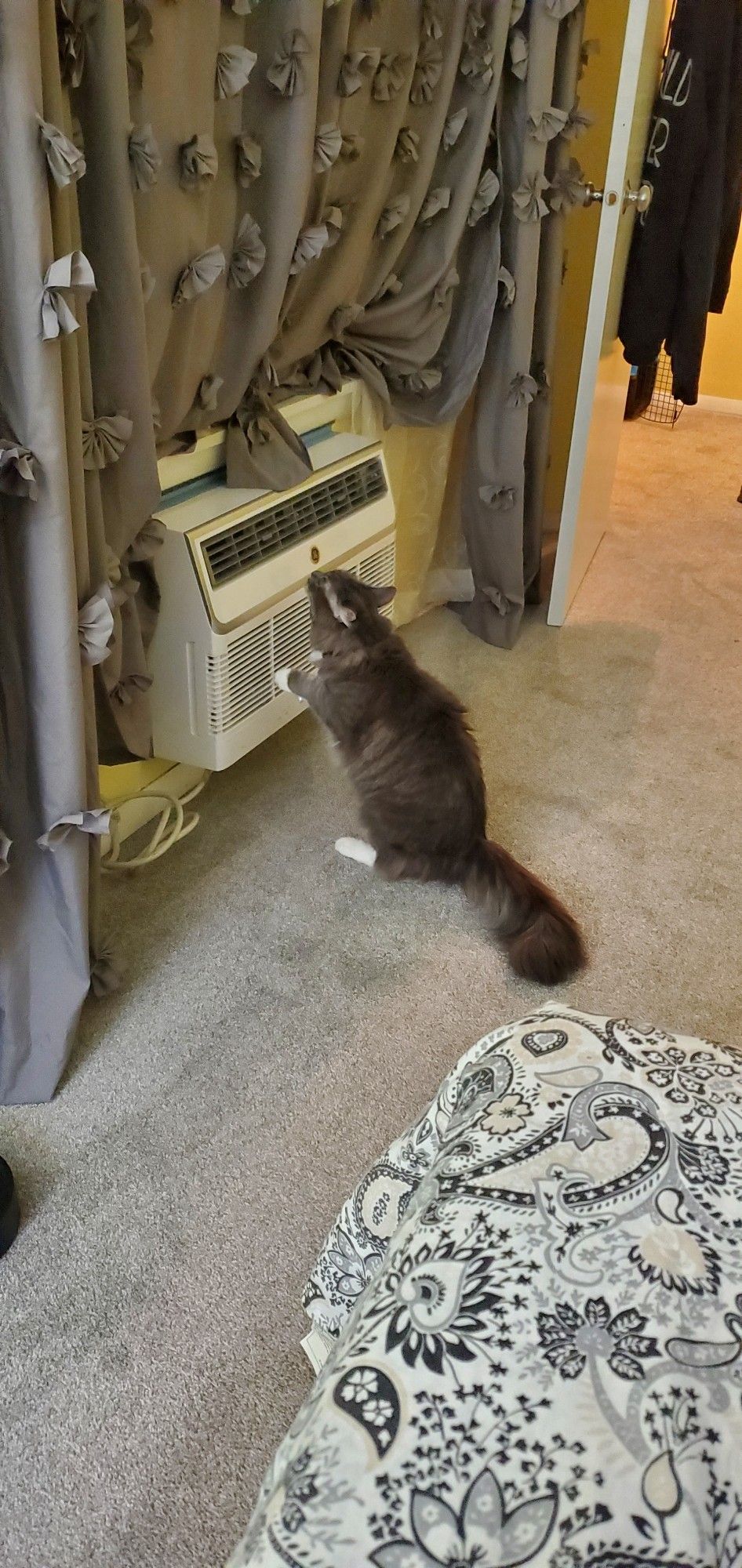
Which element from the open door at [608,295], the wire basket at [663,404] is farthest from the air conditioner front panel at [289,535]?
the wire basket at [663,404]

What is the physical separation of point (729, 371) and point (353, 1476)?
4.89m

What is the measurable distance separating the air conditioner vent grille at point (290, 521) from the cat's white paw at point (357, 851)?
524 mm

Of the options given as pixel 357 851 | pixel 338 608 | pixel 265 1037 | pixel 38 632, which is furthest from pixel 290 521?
pixel 265 1037

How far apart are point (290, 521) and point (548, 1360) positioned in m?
1.55

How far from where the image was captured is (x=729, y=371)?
4.59m

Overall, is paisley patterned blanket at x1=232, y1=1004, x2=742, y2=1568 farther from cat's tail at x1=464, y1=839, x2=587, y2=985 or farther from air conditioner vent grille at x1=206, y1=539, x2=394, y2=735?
air conditioner vent grille at x1=206, y1=539, x2=394, y2=735

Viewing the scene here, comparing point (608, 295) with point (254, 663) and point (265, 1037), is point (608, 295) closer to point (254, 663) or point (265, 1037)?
point (254, 663)

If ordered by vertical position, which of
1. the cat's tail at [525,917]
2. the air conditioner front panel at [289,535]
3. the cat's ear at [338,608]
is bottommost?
the cat's tail at [525,917]

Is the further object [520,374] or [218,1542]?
[520,374]

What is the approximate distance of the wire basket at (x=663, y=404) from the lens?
4.47 metres

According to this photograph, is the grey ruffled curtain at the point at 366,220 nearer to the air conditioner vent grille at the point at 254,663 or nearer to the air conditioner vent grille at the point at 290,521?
the air conditioner vent grille at the point at 290,521

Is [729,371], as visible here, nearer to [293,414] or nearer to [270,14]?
[293,414]

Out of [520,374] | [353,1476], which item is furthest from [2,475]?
[520,374]

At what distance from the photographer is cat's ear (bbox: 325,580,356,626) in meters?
1.73
